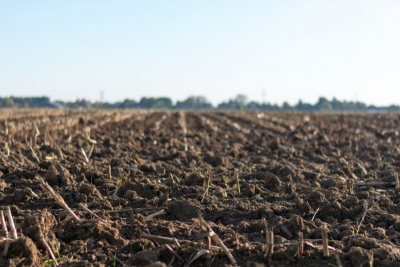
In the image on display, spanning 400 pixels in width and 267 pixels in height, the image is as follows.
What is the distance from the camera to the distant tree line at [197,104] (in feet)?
304

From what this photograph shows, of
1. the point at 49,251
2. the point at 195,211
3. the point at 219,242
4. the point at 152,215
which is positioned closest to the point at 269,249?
the point at 219,242

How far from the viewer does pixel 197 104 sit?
12188cm

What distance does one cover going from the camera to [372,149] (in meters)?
12.1

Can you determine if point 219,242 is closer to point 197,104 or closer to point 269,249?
point 269,249

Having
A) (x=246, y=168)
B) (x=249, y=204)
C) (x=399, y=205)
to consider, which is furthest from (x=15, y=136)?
(x=399, y=205)

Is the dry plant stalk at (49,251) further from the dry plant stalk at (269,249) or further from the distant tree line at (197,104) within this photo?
the distant tree line at (197,104)

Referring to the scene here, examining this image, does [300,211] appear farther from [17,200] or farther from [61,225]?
[17,200]

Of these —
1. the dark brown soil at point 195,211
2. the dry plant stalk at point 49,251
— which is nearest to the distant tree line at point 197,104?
the dark brown soil at point 195,211

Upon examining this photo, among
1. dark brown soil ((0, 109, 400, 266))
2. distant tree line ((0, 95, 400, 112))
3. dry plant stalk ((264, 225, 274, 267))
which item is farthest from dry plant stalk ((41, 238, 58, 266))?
distant tree line ((0, 95, 400, 112))

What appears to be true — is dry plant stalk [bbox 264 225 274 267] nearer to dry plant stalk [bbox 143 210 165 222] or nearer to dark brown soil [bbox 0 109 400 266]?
dark brown soil [bbox 0 109 400 266]

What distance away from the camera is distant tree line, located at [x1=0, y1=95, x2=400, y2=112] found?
304ft

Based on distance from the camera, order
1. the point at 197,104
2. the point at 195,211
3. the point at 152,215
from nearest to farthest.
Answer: the point at 152,215, the point at 195,211, the point at 197,104

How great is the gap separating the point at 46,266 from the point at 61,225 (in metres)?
0.82

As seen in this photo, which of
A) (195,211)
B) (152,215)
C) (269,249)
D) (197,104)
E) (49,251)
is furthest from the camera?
(197,104)
